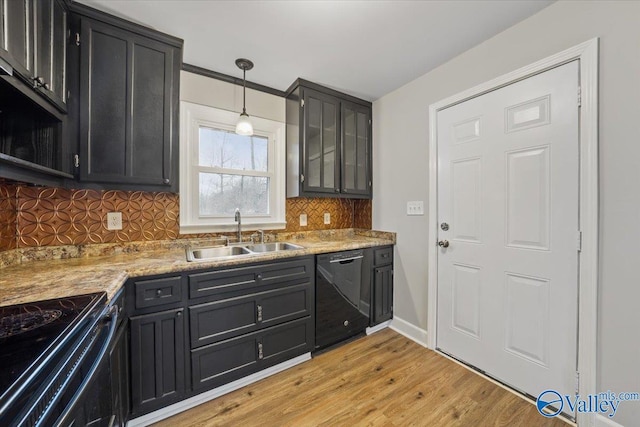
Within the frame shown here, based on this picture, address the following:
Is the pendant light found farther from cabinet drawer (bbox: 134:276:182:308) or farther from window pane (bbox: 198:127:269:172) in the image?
cabinet drawer (bbox: 134:276:182:308)

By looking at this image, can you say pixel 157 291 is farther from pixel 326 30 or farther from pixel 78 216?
pixel 326 30

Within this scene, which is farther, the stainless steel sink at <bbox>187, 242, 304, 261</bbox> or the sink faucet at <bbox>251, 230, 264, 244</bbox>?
the sink faucet at <bbox>251, 230, 264, 244</bbox>

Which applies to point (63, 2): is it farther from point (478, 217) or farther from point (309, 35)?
point (478, 217)

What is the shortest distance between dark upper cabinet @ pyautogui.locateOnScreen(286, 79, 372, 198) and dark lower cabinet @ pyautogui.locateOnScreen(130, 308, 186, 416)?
4.78 ft

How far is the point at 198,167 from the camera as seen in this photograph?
2.19 meters

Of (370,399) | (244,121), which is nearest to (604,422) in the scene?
(370,399)

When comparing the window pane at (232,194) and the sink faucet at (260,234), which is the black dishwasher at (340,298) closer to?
the sink faucet at (260,234)

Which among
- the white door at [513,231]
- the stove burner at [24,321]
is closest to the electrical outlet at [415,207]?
the white door at [513,231]

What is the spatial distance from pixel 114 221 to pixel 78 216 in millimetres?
197

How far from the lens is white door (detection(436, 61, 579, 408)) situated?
1.47 metres

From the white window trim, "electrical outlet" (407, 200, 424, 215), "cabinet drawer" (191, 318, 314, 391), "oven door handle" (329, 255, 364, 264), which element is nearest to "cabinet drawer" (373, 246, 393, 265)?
"oven door handle" (329, 255, 364, 264)

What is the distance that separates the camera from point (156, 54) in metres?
1.72

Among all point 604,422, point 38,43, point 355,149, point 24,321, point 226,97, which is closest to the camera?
point 24,321

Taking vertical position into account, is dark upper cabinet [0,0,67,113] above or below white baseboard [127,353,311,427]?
above
